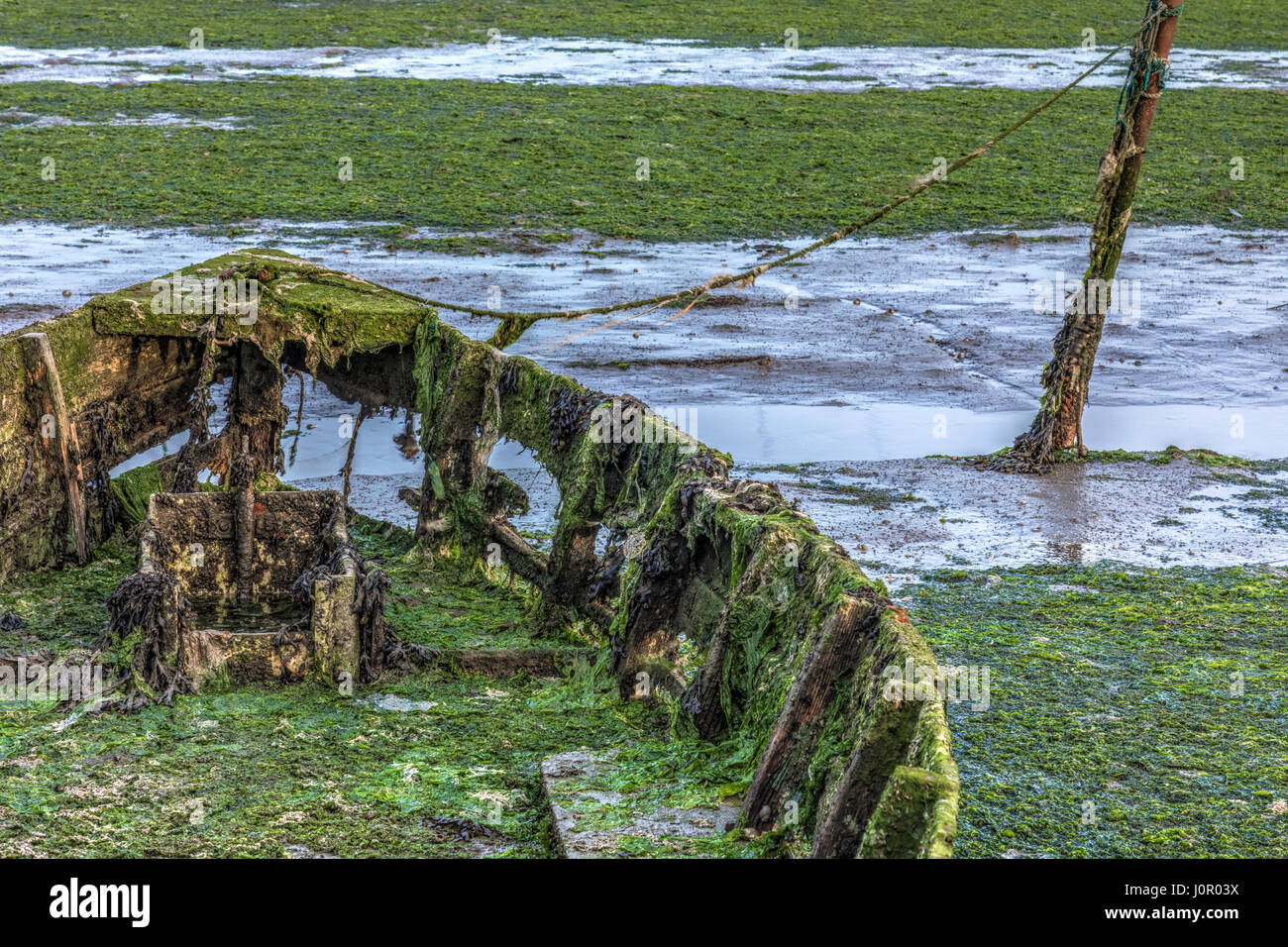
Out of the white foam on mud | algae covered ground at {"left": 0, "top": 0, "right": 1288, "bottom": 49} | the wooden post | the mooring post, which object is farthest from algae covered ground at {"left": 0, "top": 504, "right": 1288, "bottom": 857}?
algae covered ground at {"left": 0, "top": 0, "right": 1288, "bottom": 49}

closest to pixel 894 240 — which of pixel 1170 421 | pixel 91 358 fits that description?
pixel 1170 421

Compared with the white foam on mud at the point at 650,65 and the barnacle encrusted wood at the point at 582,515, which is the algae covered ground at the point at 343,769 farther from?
the white foam on mud at the point at 650,65

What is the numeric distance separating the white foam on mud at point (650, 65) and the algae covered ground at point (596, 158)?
1169 mm

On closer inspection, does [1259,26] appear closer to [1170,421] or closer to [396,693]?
[1170,421]

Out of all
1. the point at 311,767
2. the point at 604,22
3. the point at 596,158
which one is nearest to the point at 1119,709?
the point at 311,767

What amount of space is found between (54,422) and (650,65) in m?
23.0

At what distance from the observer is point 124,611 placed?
6.51 metres

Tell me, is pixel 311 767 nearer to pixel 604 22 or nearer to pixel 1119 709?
pixel 1119 709

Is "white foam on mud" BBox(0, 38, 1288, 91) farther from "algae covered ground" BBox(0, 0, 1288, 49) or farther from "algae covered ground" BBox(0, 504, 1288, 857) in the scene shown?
"algae covered ground" BBox(0, 504, 1288, 857)

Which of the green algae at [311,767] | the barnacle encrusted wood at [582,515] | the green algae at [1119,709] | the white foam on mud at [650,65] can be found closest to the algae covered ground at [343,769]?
the green algae at [311,767]

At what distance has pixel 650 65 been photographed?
95.9 ft

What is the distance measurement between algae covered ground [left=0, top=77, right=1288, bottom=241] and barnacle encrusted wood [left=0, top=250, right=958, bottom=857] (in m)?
8.74

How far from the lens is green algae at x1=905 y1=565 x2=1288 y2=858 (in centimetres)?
611

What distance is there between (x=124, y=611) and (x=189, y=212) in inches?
489
